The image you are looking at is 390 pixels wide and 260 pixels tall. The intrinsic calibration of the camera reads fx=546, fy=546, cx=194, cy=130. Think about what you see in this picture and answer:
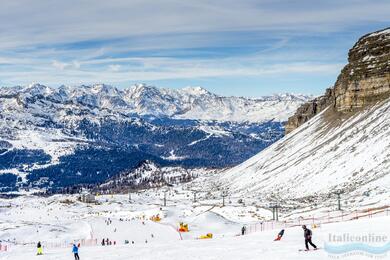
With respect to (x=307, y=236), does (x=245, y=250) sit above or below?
below

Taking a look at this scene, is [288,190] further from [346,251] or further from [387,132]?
[346,251]

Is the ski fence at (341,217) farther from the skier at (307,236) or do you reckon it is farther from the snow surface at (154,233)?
the skier at (307,236)

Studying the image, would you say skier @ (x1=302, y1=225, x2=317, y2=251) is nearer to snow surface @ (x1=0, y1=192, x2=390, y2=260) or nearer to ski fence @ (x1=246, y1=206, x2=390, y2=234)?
snow surface @ (x1=0, y1=192, x2=390, y2=260)

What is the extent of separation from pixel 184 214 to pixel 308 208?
1726 inches

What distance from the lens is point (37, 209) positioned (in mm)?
189250

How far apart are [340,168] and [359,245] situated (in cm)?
10909

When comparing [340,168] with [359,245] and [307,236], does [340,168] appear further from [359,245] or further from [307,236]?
[359,245]

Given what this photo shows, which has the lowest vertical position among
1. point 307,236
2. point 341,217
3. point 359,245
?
point 359,245

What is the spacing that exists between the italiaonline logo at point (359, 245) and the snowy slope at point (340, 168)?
50472 millimetres

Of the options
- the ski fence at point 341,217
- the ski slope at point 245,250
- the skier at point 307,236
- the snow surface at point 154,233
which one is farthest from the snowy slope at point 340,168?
the skier at point 307,236

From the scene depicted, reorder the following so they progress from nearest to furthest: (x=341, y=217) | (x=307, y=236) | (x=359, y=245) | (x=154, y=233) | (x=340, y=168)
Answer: (x=359, y=245) → (x=307, y=236) → (x=341, y=217) → (x=154, y=233) → (x=340, y=168)

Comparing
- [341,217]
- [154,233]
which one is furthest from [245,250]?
[154,233]

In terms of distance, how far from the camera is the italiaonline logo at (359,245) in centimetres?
4291

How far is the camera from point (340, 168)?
150m
